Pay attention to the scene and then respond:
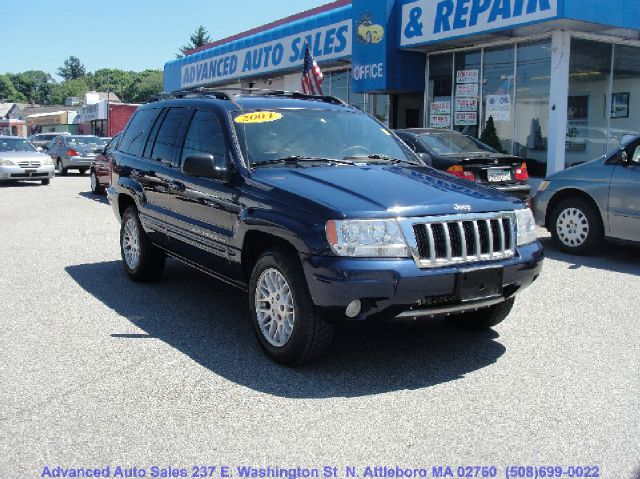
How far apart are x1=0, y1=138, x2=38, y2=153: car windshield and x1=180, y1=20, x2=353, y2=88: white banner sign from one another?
820 cm

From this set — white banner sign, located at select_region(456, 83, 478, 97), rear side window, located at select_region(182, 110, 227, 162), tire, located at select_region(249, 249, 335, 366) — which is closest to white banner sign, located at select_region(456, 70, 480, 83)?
white banner sign, located at select_region(456, 83, 478, 97)

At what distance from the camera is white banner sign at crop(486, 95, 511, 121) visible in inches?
645

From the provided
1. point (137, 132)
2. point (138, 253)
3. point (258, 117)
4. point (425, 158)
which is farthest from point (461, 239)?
point (137, 132)

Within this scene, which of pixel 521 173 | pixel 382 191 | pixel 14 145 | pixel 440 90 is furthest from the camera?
pixel 14 145

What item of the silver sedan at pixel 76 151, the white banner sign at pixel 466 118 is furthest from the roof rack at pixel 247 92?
the silver sedan at pixel 76 151

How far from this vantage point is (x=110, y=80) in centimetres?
17888

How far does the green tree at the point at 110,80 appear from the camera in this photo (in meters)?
174

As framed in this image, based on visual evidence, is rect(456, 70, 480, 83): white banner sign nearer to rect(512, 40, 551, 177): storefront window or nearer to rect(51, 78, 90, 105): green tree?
Answer: rect(512, 40, 551, 177): storefront window

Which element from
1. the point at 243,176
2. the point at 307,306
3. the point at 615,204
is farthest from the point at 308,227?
the point at 615,204

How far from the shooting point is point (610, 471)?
123 inches

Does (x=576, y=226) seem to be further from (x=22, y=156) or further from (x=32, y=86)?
(x=32, y=86)

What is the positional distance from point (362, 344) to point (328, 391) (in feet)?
3.26

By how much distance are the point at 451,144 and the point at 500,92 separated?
6902 millimetres

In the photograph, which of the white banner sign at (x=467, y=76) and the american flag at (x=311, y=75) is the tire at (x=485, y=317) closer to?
the american flag at (x=311, y=75)
